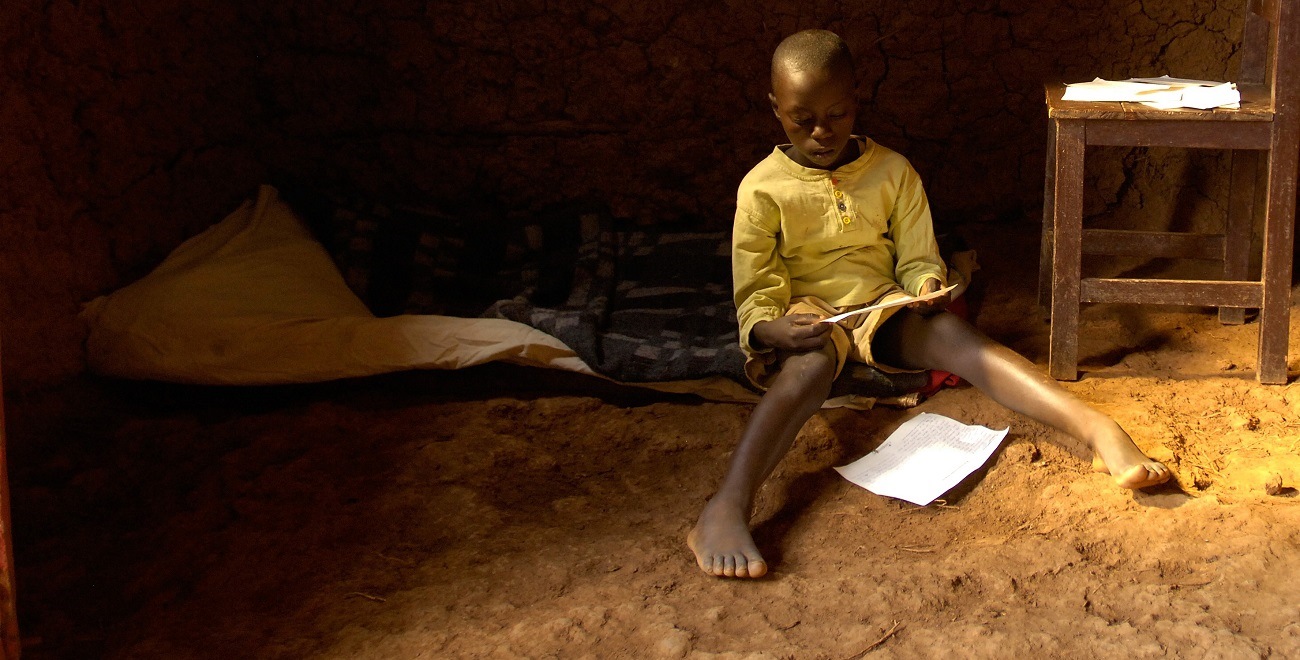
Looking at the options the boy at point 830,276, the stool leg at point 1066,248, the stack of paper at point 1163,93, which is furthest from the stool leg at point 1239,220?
the boy at point 830,276

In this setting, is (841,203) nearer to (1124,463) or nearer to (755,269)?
(755,269)

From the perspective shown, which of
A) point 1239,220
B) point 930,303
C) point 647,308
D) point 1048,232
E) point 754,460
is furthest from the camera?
point 647,308

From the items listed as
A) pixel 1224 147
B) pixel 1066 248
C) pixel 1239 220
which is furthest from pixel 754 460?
pixel 1239 220

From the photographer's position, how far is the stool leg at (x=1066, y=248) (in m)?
2.71

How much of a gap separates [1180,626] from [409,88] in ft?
9.59

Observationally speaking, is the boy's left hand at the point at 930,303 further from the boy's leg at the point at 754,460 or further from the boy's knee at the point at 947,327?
the boy's leg at the point at 754,460

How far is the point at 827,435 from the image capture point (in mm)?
2678

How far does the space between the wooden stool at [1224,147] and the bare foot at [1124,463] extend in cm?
52

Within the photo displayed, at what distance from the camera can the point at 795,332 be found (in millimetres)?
2518

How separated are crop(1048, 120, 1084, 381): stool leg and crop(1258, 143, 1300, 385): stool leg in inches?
16.9

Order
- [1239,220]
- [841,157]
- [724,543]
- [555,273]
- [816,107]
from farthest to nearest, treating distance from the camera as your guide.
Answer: [555,273]
[1239,220]
[841,157]
[816,107]
[724,543]

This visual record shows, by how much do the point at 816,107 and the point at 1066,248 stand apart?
79 cm

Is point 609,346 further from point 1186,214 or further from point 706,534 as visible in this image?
point 1186,214

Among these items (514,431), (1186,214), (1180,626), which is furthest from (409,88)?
(1180,626)
